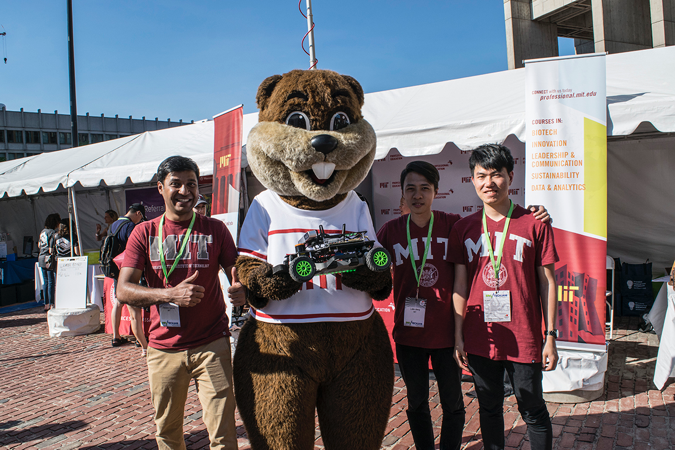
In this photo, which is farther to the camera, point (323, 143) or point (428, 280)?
point (428, 280)

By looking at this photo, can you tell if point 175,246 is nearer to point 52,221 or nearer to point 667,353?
point 667,353

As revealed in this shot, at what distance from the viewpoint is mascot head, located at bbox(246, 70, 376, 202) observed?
6.73 ft

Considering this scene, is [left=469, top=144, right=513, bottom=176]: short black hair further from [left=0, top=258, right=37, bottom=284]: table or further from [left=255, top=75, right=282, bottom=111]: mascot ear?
[left=0, top=258, right=37, bottom=284]: table

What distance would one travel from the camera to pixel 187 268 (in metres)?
2.41

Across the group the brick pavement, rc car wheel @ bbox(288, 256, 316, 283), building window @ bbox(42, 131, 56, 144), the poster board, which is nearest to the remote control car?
rc car wheel @ bbox(288, 256, 316, 283)

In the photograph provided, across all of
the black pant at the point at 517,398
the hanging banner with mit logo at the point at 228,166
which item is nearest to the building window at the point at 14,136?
the hanging banner with mit logo at the point at 228,166

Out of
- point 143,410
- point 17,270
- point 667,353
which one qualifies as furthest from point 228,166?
point 17,270

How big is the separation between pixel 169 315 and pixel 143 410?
223cm

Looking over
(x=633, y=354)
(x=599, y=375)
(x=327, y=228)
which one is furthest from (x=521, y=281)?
(x=633, y=354)

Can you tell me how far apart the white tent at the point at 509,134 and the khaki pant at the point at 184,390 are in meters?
3.36

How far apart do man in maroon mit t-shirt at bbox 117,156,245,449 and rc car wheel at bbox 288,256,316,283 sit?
50 cm

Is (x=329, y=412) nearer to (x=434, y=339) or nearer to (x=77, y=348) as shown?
(x=434, y=339)

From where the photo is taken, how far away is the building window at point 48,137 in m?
53.5

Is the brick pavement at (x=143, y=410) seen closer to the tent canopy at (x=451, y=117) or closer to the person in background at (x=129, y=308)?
the person in background at (x=129, y=308)
